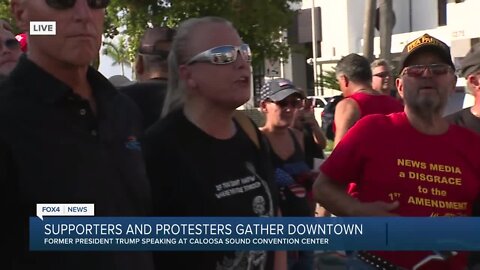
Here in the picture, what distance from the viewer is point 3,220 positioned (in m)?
2.10

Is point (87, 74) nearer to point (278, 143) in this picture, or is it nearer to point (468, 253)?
point (468, 253)

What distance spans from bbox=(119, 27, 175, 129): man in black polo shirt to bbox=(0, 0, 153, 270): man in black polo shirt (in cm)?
162

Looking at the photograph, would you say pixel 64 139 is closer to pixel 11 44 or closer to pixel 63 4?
pixel 63 4

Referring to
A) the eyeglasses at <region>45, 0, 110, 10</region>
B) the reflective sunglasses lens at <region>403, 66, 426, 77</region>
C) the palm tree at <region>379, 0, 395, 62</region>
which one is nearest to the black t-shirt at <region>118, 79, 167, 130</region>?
the reflective sunglasses lens at <region>403, 66, 426, 77</region>

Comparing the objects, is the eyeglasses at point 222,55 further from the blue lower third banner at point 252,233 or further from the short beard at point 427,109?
the short beard at point 427,109

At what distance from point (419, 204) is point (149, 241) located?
1.09 meters

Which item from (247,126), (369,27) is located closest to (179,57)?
(247,126)

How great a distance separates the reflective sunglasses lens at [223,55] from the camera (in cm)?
288

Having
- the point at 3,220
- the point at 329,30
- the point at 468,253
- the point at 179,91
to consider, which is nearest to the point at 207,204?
the point at 179,91

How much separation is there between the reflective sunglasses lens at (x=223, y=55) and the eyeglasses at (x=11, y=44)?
1.55 meters

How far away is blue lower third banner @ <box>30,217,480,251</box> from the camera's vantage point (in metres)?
2.40

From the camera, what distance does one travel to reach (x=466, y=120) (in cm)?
418

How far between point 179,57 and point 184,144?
0.35 metres

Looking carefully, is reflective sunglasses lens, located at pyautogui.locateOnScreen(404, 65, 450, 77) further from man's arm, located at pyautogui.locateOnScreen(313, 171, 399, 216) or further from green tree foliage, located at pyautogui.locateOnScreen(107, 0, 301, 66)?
green tree foliage, located at pyautogui.locateOnScreen(107, 0, 301, 66)
